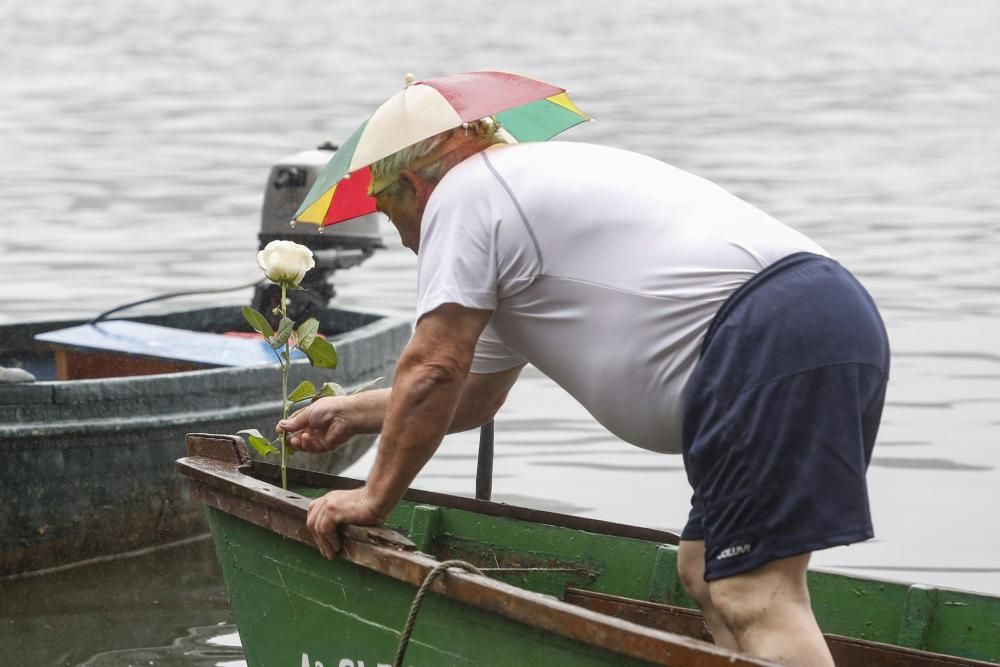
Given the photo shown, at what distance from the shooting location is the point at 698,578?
3799mm

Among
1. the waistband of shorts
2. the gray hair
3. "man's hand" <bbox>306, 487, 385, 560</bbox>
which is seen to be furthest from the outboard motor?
the waistband of shorts

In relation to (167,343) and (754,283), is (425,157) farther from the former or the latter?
(167,343)

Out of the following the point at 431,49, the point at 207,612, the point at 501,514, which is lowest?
the point at 207,612

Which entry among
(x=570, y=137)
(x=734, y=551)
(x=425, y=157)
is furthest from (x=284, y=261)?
(x=570, y=137)

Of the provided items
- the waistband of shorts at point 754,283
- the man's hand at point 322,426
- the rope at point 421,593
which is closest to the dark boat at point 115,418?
the man's hand at point 322,426

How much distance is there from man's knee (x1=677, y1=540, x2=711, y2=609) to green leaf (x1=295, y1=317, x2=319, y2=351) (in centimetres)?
126

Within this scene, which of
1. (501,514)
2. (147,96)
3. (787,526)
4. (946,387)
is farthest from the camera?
(147,96)


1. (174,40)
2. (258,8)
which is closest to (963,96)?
(174,40)

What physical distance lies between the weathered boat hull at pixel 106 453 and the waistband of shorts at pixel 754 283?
11.7 ft

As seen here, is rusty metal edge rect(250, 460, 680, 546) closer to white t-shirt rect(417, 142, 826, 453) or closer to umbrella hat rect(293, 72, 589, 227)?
umbrella hat rect(293, 72, 589, 227)

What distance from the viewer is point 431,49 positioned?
39.8 m

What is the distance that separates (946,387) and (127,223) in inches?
364

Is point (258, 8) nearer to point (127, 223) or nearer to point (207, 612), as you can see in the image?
point (127, 223)

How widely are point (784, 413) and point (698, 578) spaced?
0.58 meters
